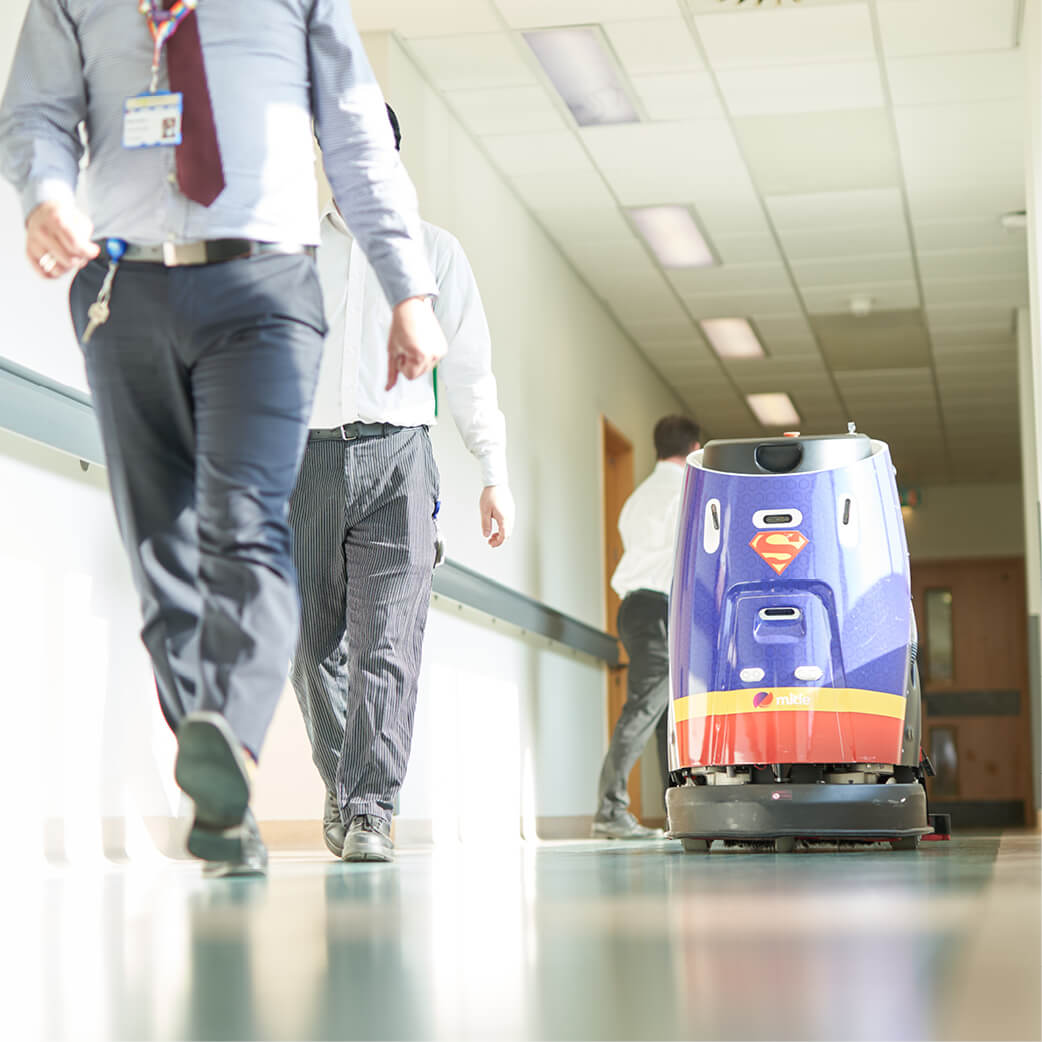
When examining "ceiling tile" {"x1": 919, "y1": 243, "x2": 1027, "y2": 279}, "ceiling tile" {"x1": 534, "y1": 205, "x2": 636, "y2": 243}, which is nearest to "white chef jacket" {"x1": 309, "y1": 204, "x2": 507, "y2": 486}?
"ceiling tile" {"x1": 534, "y1": 205, "x2": 636, "y2": 243}

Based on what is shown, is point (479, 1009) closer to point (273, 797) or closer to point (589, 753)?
point (273, 797)

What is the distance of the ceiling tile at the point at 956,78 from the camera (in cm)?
610

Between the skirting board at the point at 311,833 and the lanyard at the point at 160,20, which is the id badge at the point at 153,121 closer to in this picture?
the lanyard at the point at 160,20

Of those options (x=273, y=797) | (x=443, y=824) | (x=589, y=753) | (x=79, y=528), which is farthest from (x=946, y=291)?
(x=79, y=528)

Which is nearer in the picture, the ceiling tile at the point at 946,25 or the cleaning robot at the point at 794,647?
the cleaning robot at the point at 794,647

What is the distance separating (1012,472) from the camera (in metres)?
15.3

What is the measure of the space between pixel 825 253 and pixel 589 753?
9.74ft

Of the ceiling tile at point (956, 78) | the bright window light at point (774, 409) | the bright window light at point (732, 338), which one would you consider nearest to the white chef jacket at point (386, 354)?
the ceiling tile at point (956, 78)

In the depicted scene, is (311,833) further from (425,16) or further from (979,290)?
(979,290)

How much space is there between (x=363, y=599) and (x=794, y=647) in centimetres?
97

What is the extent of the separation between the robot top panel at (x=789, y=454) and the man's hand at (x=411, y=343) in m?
1.59

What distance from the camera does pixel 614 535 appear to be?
32.0 feet

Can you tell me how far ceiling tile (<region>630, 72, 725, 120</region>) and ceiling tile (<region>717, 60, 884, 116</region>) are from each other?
0.06 m

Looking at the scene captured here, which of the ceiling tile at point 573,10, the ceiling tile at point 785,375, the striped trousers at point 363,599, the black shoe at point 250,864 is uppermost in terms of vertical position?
the ceiling tile at point 573,10
